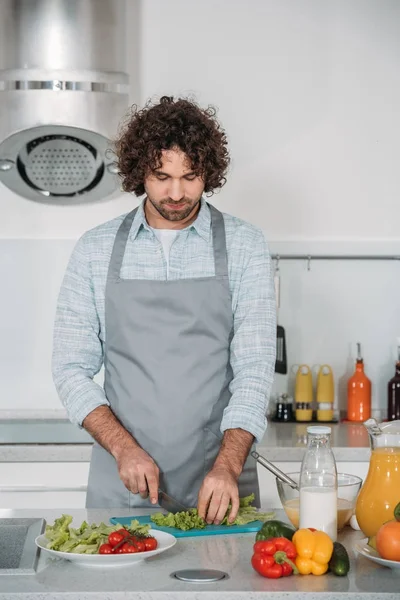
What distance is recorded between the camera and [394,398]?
3.43 m

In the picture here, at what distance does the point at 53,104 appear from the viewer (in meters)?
3.04

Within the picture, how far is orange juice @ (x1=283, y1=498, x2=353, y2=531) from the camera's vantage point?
1.81m

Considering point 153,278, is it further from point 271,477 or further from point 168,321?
point 271,477

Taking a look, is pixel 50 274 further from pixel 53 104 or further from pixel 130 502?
pixel 130 502

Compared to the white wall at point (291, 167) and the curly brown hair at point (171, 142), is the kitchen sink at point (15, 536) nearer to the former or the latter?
the curly brown hair at point (171, 142)

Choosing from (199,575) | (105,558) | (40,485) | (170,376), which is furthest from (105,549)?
(40,485)

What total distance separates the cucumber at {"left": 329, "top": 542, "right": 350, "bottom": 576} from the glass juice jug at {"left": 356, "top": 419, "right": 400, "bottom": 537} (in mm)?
186

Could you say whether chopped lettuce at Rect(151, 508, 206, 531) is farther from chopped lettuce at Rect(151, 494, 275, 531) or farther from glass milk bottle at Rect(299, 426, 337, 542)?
glass milk bottle at Rect(299, 426, 337, 542)

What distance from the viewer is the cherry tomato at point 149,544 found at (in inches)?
62.9

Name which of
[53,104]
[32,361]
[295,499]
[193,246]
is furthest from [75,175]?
[295,499]

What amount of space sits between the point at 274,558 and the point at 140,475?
47cm

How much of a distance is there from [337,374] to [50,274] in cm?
111

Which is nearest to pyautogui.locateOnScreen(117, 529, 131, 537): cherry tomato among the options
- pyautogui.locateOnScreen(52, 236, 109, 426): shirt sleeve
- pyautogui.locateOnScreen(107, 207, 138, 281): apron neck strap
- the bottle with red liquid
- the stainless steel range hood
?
pyautogui.locateOnScreen(52, 236, 109, 426): shirt sleeve

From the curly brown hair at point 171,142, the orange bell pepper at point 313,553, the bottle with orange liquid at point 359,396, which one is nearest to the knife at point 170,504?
the orange bell pepper at point 313,553
